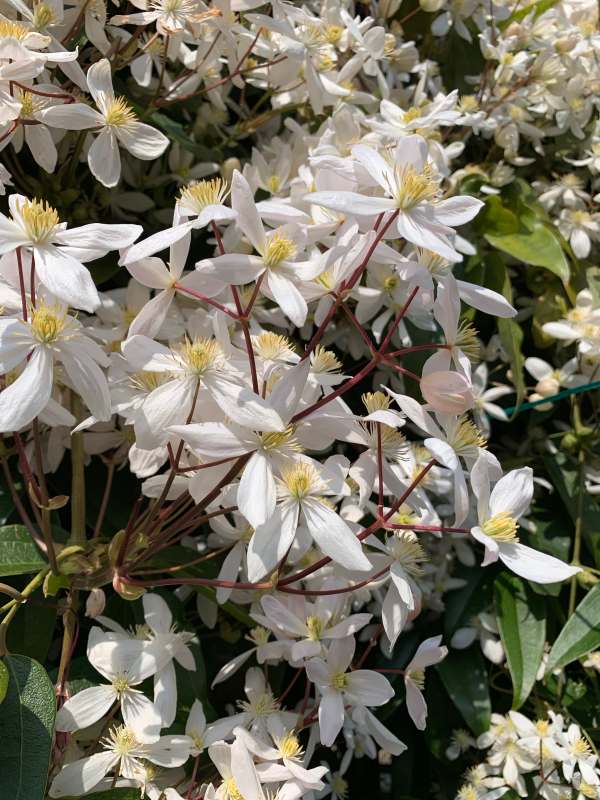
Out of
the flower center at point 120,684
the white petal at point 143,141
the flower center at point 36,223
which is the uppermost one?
the flower center at point 36,223

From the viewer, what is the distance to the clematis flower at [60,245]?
0.44 metres

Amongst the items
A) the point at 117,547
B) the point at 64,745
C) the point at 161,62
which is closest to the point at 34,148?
the point at 161,62

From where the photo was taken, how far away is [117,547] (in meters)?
0.52

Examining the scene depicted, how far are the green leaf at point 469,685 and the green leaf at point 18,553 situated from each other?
42cm

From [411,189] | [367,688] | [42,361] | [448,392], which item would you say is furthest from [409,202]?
[367,688]

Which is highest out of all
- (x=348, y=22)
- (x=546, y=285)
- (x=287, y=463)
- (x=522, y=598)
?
(x=348, y=22)

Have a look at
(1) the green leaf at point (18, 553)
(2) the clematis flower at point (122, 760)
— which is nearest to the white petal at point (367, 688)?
(2) the clematis flower at point (122, 760)

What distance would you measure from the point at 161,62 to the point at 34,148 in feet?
0.59

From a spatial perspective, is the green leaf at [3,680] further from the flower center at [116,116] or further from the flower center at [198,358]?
the flower center at [116,116]

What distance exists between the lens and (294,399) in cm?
45

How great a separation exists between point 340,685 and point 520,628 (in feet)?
0.95

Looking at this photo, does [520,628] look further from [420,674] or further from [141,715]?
[141,715]

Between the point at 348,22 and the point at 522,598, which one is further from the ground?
the point at 348,22

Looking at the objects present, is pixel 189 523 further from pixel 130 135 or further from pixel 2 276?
pixel 130 135
